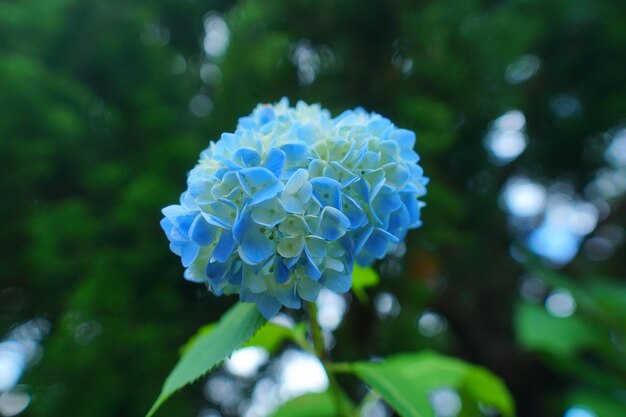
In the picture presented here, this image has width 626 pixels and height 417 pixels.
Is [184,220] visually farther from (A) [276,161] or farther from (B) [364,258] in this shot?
(B) [364,258]

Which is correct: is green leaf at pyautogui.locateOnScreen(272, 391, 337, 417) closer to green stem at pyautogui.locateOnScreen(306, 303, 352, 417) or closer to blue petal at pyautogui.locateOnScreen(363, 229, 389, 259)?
green stem at pyautogui.locateOnScreen(306, 303, 352, 417)

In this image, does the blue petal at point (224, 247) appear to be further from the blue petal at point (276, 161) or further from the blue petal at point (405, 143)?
the blue petal at point (405, 143)

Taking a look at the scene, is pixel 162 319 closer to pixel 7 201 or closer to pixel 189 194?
pixel 7 201

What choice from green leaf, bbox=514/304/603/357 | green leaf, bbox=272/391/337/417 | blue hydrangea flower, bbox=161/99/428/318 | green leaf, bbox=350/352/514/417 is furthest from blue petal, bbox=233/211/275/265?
green leaf, bbox=514/304/603/357

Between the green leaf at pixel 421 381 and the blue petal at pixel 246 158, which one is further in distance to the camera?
the green leaf at pixel 421 381

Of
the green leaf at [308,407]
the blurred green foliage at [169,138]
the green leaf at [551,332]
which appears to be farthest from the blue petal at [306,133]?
the green leaf at [551,332]

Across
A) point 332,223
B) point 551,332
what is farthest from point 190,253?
point 551,332
